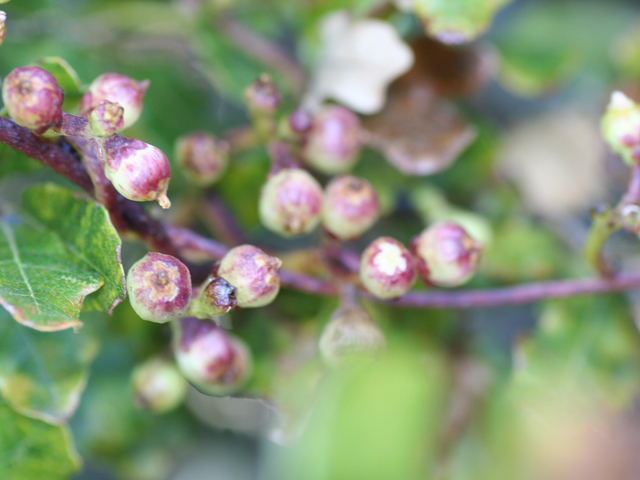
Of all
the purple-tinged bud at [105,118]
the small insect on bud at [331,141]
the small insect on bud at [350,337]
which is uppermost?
the purple-tinged bud at [105,118]

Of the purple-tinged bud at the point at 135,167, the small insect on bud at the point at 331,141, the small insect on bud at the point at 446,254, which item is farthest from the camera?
the small insect on bud at the point at 331,141

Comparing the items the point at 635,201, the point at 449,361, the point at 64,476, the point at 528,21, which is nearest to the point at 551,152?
the point at 528,21

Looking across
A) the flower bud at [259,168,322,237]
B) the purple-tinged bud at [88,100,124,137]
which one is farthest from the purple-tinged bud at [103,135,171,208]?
the flower bud at [259,168,322,237]

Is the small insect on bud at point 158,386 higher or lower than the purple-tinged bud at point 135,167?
lower

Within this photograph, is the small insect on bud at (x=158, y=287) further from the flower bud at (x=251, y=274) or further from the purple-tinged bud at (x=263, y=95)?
the purple-tinged bud at (x=263, y=95)

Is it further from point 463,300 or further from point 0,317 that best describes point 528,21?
point 0,317

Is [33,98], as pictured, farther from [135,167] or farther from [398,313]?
[398,313]

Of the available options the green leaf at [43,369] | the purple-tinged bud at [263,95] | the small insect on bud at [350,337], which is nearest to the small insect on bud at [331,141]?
the purple-tinged bud at [263,95]
